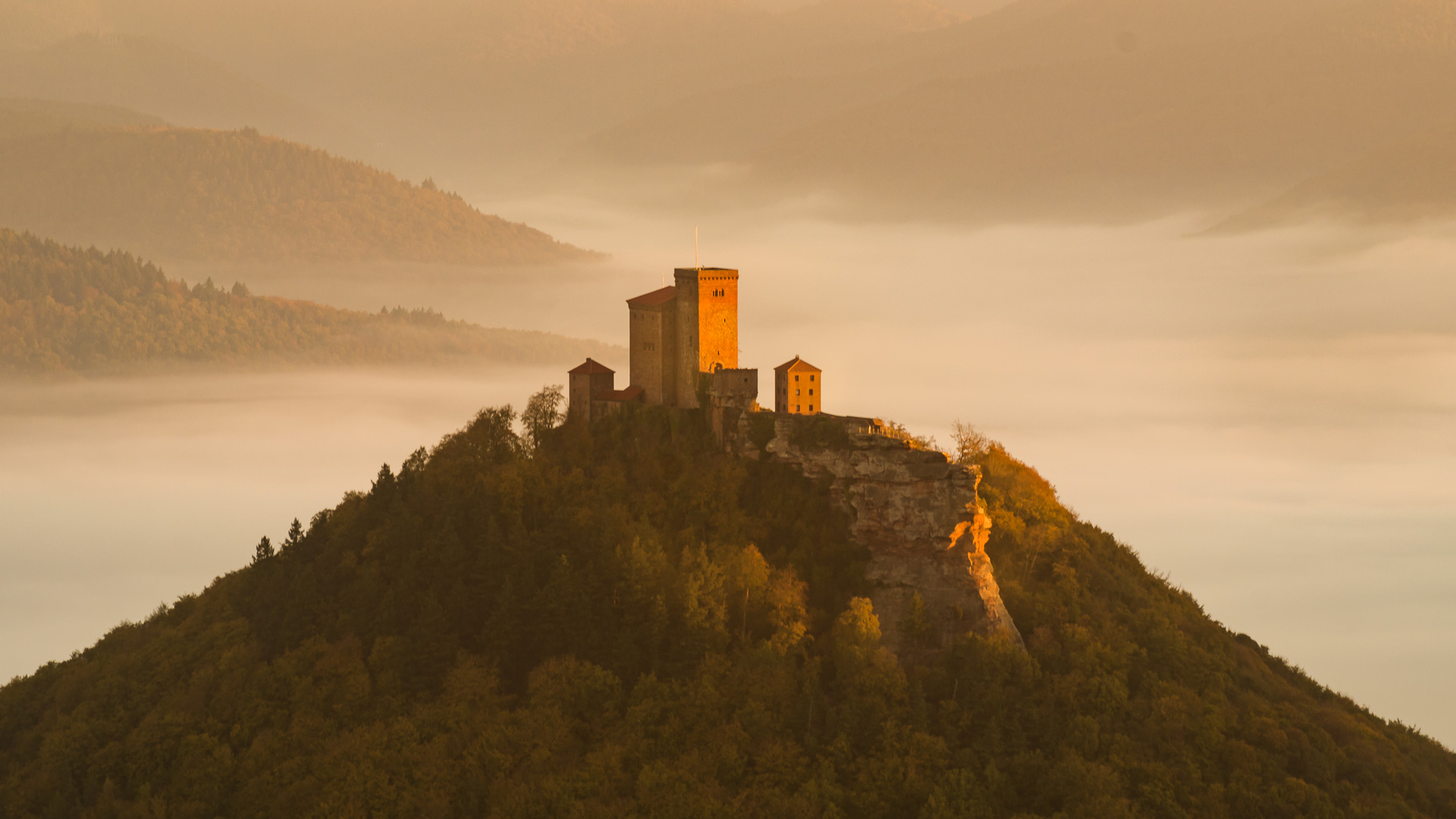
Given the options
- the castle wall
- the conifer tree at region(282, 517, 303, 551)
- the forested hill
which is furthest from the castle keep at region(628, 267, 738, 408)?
the conifer tree at region(282, 517, 303, 551)

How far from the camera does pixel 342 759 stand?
257ft

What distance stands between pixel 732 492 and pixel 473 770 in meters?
22.7

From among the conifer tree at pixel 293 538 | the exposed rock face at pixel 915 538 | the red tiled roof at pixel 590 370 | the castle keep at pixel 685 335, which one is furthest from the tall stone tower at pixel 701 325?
the conifer tree at pixel 293 538

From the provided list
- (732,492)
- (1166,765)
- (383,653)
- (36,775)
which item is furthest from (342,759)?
(1166,765)

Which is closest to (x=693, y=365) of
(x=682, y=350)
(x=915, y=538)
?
(x=682, y=350)

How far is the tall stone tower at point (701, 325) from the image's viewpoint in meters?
89.9

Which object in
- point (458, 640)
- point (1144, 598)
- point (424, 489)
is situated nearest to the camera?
point (458, 640)

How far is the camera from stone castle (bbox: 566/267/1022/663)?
8388cm

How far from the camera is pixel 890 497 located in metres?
84.0

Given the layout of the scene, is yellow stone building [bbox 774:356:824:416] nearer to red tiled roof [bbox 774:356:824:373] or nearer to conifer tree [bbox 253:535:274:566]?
red tiled roof [bbox 774:356:824:373]

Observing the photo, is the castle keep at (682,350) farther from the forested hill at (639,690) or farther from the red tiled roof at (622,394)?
the forested hill at (639,690)

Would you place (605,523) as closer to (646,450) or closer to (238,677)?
(646,450)

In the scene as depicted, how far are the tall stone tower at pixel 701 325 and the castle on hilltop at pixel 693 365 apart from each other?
51 mm

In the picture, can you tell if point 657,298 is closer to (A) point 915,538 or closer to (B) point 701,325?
(B) point 701,325
